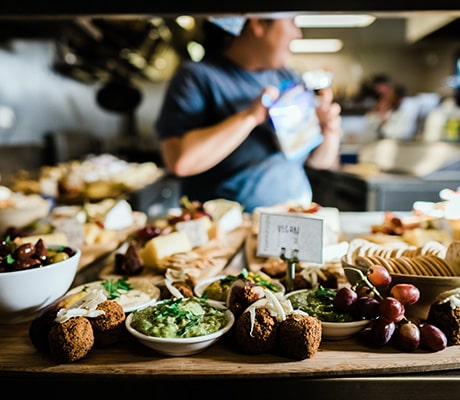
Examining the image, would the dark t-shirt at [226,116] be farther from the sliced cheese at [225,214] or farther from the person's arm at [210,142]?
the sliced cheese at [225,214]

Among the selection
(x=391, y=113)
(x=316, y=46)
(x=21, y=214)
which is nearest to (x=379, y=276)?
(x=21, y=214)

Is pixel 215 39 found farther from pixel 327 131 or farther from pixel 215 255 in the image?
pixel 215 255

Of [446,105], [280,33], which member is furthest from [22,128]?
[446,105]

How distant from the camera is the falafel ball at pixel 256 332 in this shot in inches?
38.3

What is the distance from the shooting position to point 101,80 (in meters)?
7.30

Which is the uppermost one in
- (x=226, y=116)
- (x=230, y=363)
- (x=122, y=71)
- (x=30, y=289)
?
(x=122, y=71)

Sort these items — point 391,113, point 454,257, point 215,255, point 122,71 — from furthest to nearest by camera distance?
1. point 391,113
2. point 122,71
3. point 215,255
4. point 454,257

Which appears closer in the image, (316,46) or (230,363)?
(230,363)

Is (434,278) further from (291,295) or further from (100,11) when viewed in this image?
(100,11)

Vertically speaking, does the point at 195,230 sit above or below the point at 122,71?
below

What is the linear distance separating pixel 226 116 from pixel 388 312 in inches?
58.7

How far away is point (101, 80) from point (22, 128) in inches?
95.3

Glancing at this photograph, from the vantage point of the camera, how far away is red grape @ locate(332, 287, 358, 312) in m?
1.04

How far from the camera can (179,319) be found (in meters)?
1.00
